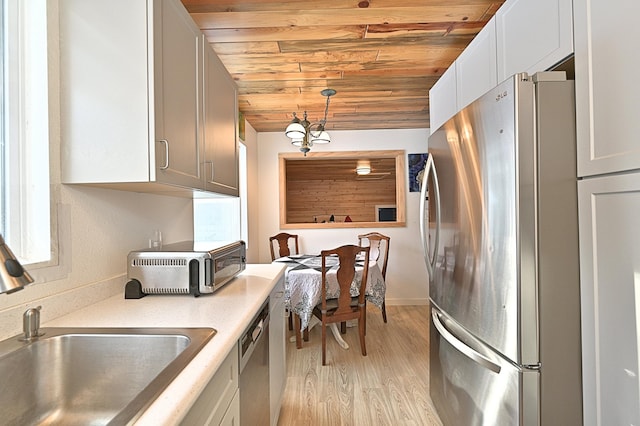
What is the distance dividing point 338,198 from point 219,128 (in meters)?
5.23

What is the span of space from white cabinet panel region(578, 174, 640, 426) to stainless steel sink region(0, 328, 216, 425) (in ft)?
3.76

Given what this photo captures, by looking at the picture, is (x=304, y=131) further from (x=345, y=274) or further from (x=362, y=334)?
(x=362, y=334)

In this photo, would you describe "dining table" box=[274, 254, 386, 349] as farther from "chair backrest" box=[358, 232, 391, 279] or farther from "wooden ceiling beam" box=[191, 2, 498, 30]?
"wooden ceiling beam" box=[191, 2, 498, 30]

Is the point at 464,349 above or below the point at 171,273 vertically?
below

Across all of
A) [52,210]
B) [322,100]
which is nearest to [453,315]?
[52,210]

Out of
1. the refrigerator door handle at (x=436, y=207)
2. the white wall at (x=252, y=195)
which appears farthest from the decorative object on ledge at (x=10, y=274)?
the white wall at (x=252, y=195)

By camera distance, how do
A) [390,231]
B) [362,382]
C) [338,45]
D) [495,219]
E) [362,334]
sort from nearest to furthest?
[495,219]
[338,45]
[362,382]
[362,334]
[390,231]

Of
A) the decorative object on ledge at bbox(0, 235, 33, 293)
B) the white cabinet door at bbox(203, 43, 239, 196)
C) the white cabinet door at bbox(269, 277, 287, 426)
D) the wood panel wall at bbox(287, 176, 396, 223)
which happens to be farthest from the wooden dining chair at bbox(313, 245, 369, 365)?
the wood panel wall at bbox(287, 176, 396, 223)

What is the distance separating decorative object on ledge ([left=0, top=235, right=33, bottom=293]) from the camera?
1.89ft

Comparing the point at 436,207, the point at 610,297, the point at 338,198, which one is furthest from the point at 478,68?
the point at 338,198

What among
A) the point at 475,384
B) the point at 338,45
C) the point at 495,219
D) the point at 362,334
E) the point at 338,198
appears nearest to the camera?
the point at 495,219

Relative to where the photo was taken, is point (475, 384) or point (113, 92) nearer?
point (113, 92)

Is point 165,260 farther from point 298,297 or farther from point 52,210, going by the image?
point 298,297

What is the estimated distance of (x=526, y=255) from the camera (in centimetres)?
110
